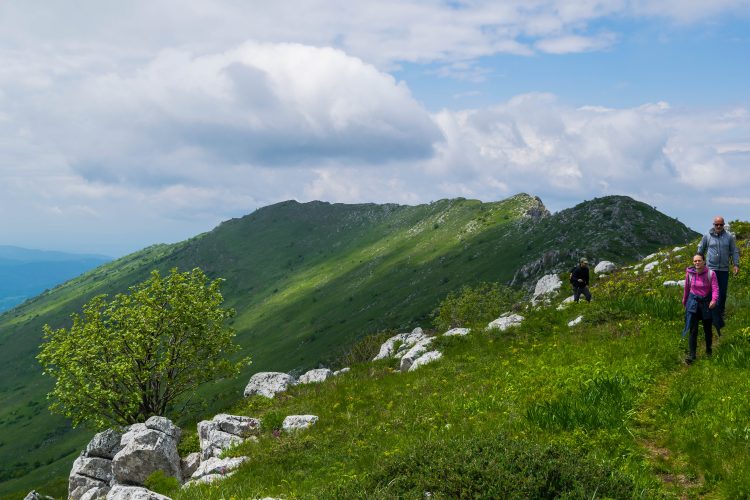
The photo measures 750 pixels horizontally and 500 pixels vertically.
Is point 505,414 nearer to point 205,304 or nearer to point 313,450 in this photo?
point 313,450

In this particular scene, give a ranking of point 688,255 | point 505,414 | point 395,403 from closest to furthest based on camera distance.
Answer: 1. point 505,414
2. point 395,403
3. point 688,255

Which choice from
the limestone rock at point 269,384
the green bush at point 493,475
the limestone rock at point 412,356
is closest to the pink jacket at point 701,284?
the green bush at point 493,475

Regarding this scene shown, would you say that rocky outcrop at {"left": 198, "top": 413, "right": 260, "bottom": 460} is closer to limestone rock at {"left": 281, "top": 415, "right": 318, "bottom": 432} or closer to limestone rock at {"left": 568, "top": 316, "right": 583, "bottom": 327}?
limestone rock at {"left": 281, "top": 415, "right": 318, "bottom": 432}

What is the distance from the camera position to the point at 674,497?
8297 millimetres

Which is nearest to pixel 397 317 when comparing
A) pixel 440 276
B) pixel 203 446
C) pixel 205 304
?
pixel 440 276

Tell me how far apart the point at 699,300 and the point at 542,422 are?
22.2 feet

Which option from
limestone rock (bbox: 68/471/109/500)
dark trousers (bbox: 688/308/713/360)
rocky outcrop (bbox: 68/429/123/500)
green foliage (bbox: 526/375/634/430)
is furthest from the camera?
rocky outcrop (bbox: 68/429/123/500)

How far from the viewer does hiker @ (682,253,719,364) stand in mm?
14461

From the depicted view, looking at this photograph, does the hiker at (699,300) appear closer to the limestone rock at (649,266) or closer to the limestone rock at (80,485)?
the limestone rock at (649,266)

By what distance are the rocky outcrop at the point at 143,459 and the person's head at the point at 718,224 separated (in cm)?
2101

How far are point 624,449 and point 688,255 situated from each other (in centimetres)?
2734

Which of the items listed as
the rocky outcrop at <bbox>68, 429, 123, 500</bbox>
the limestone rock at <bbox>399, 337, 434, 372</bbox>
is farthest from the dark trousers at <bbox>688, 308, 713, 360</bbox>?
the rocky outcrop at <bbox>68, 429, 123, 500</bbox>

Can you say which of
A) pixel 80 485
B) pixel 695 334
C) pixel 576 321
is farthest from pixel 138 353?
pixel 695 334

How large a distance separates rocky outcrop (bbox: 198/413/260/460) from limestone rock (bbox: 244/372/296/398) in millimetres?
5992
